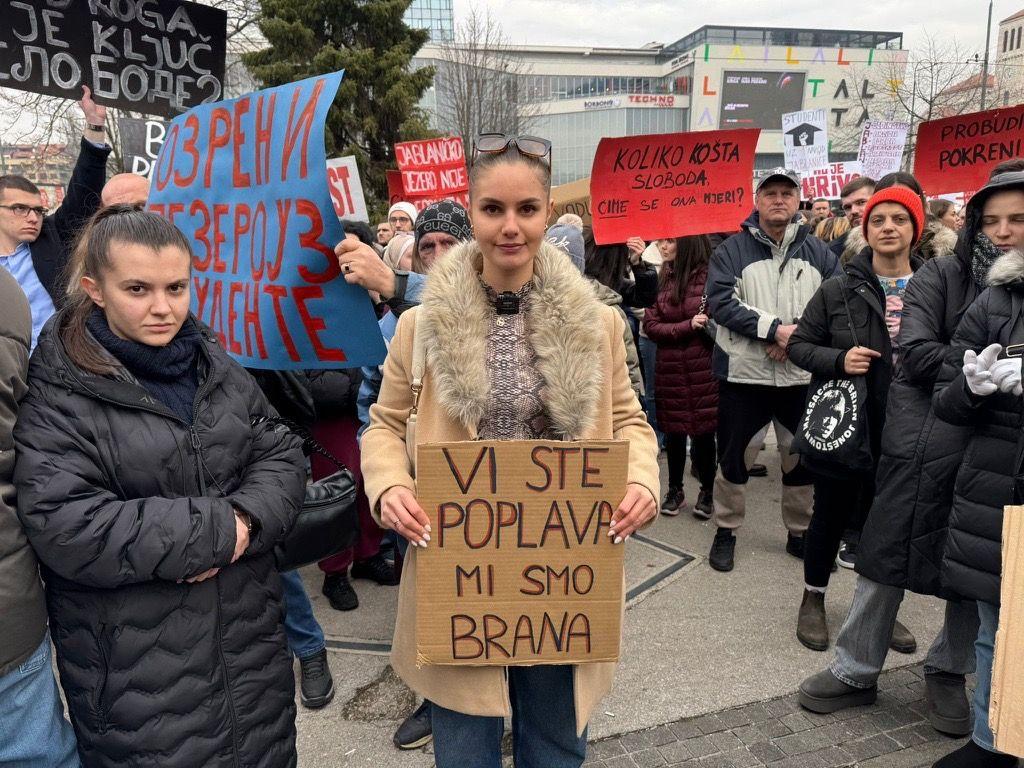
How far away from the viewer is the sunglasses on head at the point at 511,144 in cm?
177

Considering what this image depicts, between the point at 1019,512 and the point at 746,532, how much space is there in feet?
10.2

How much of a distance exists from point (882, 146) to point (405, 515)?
30.1 ft

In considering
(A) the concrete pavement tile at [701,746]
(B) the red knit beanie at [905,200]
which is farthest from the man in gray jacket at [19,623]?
(B) the red knit beanie at [905,200]

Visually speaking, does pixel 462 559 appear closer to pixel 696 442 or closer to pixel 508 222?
pixel 508 222

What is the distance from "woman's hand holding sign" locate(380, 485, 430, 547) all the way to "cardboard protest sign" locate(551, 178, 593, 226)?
18.0 feet

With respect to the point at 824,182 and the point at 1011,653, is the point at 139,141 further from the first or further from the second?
the point at 824,182

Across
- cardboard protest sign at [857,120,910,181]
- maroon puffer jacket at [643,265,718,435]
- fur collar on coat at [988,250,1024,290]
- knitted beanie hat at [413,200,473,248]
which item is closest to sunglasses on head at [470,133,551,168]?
knitted beanie hat at [413,200,473,248]

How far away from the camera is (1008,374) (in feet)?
6.79

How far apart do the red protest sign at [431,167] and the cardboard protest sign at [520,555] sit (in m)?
9.21

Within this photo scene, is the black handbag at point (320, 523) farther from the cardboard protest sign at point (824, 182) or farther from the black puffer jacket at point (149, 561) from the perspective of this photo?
the cardboard protest sign at point (824, 182)

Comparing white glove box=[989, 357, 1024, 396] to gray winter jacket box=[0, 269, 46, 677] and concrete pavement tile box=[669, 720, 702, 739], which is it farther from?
gray winter jacket box=[0, 269, 46, 677]

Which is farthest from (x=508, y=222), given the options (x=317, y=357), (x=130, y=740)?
(x=130, y=740)

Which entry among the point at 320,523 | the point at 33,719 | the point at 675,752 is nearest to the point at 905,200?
the point at 675,752

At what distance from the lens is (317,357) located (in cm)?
257
